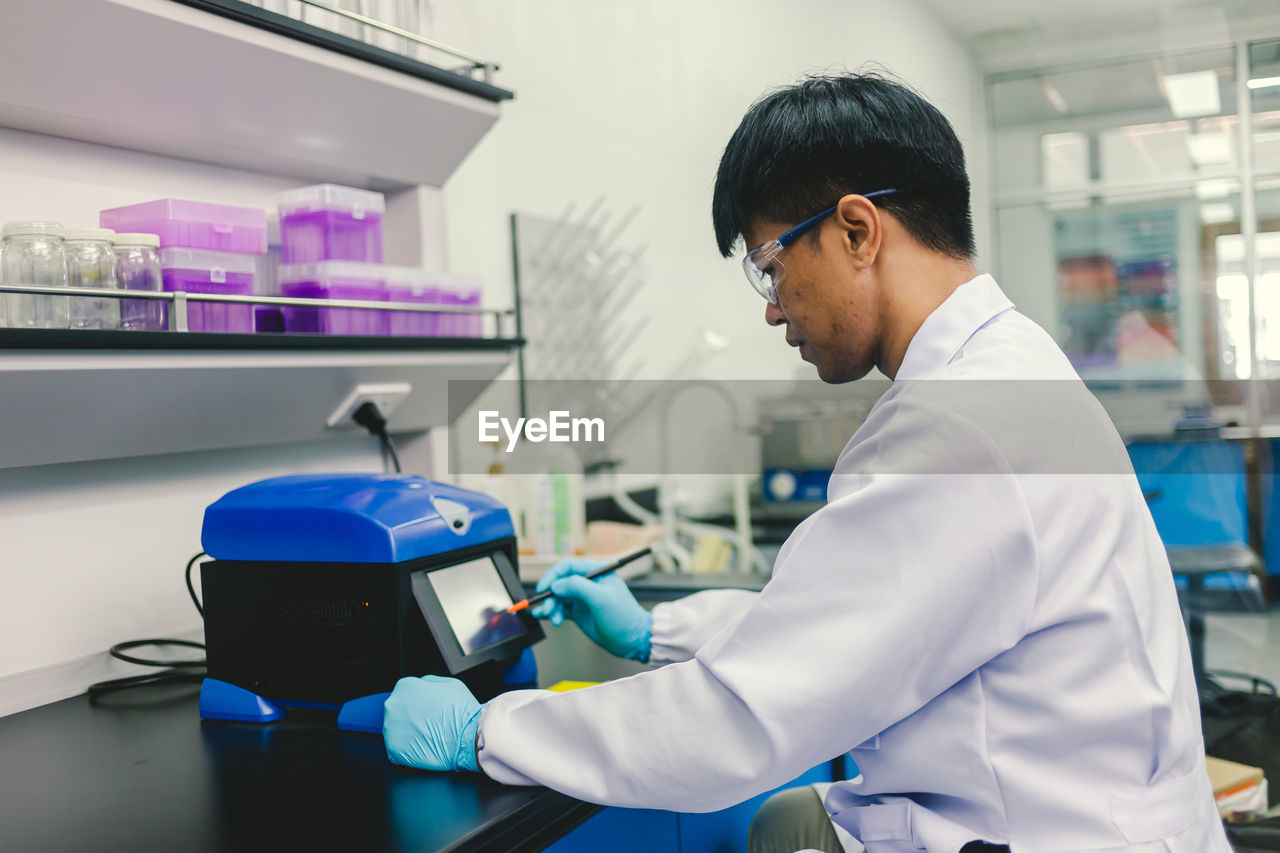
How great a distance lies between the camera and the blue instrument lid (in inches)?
45.0

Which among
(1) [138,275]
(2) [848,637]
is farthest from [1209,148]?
(1) [138,275]

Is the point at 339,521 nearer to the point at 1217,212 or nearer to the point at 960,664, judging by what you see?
the point at 960,664

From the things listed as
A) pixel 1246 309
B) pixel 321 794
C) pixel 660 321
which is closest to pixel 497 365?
pixel 321 794

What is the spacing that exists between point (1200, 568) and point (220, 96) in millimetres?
3098

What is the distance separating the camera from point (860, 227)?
101 centimetres

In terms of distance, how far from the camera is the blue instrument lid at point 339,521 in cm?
114

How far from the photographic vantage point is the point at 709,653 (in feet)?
3.03

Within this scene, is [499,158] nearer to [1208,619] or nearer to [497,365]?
[497,365]

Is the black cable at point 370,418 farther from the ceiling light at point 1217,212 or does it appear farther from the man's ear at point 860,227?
the ceiling light at point 1217,212

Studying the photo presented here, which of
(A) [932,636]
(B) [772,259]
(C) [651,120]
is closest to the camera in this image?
(A) [932,636]

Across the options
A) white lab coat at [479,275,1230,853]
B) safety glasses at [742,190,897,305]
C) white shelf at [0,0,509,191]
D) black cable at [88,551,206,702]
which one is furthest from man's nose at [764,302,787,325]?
black cable at [88,551,206,702]

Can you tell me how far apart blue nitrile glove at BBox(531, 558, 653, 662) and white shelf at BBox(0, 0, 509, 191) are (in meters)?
0.77

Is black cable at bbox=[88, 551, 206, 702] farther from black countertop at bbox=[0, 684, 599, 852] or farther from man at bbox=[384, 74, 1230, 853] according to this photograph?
man at bbox=[384, 74, 1230, 853]

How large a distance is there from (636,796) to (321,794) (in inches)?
12.8
